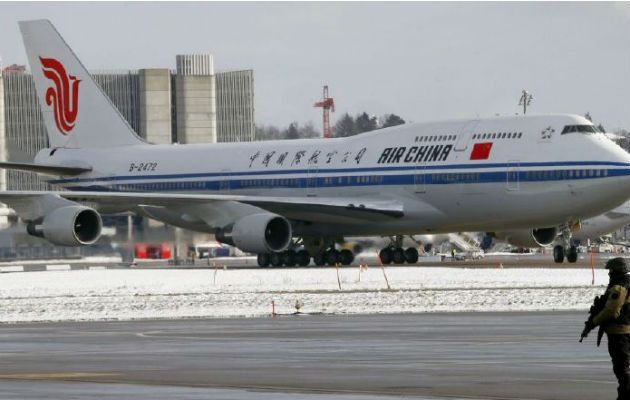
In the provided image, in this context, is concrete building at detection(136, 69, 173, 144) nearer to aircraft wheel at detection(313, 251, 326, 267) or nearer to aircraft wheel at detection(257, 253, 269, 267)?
aircraft wheel at detection(313, 251, 326, 267)

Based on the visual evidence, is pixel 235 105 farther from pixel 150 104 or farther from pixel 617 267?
pixel 617 267

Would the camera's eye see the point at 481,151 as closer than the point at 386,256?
Yes

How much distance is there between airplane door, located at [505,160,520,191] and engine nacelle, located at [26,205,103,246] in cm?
1425

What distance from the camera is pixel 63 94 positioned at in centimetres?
6550

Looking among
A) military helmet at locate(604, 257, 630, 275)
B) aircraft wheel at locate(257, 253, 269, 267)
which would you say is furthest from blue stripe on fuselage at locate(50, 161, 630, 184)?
military helmet at locate(604, 257, 630, 275)

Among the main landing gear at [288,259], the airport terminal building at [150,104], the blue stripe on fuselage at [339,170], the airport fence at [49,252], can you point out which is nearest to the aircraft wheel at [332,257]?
the main landing gear at [288,259]

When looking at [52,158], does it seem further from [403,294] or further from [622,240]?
[622,240]

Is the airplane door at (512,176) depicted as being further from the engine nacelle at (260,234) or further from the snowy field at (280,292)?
the engine nacelle at (260,234)

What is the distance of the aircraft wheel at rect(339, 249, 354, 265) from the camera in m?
56.7

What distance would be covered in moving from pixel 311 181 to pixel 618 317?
134ft

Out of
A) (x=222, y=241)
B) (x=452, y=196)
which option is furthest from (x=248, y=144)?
(x=452, y=196)

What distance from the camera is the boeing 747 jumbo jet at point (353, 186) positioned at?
50.3 meters

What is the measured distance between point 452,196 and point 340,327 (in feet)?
81.8

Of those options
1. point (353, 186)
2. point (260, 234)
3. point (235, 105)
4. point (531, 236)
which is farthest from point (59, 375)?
point (235, 105)
